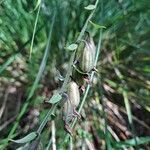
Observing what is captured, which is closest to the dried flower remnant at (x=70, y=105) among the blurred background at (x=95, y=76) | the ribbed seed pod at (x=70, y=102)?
the ribbed seed pod at (x=70, y=102)

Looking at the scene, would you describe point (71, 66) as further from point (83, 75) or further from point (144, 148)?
point (144, 148)

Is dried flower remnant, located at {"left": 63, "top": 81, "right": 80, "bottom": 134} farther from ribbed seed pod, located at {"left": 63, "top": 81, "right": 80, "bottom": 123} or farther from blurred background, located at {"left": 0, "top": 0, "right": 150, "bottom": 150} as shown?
blurred background, located at {"left": 0, "top": 0, "right": 150, "bottom": 150}

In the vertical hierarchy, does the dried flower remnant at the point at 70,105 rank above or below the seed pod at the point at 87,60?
below

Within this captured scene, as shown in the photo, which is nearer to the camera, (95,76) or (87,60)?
(87,60)

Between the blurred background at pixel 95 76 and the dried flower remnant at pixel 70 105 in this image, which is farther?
the blurred background at pixel 95 76

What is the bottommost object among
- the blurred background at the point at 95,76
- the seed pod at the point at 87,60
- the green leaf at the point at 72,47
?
the seed pod at the point at 87,60

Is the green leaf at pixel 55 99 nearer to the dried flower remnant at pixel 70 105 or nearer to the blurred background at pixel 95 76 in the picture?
the dried flower remnant at pixel 70 105

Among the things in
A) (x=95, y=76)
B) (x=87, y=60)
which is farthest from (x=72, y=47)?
(x=95, y=76)

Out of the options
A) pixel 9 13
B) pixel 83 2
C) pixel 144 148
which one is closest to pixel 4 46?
pixel 9 13

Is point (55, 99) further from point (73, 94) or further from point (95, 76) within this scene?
point (95, 76)
